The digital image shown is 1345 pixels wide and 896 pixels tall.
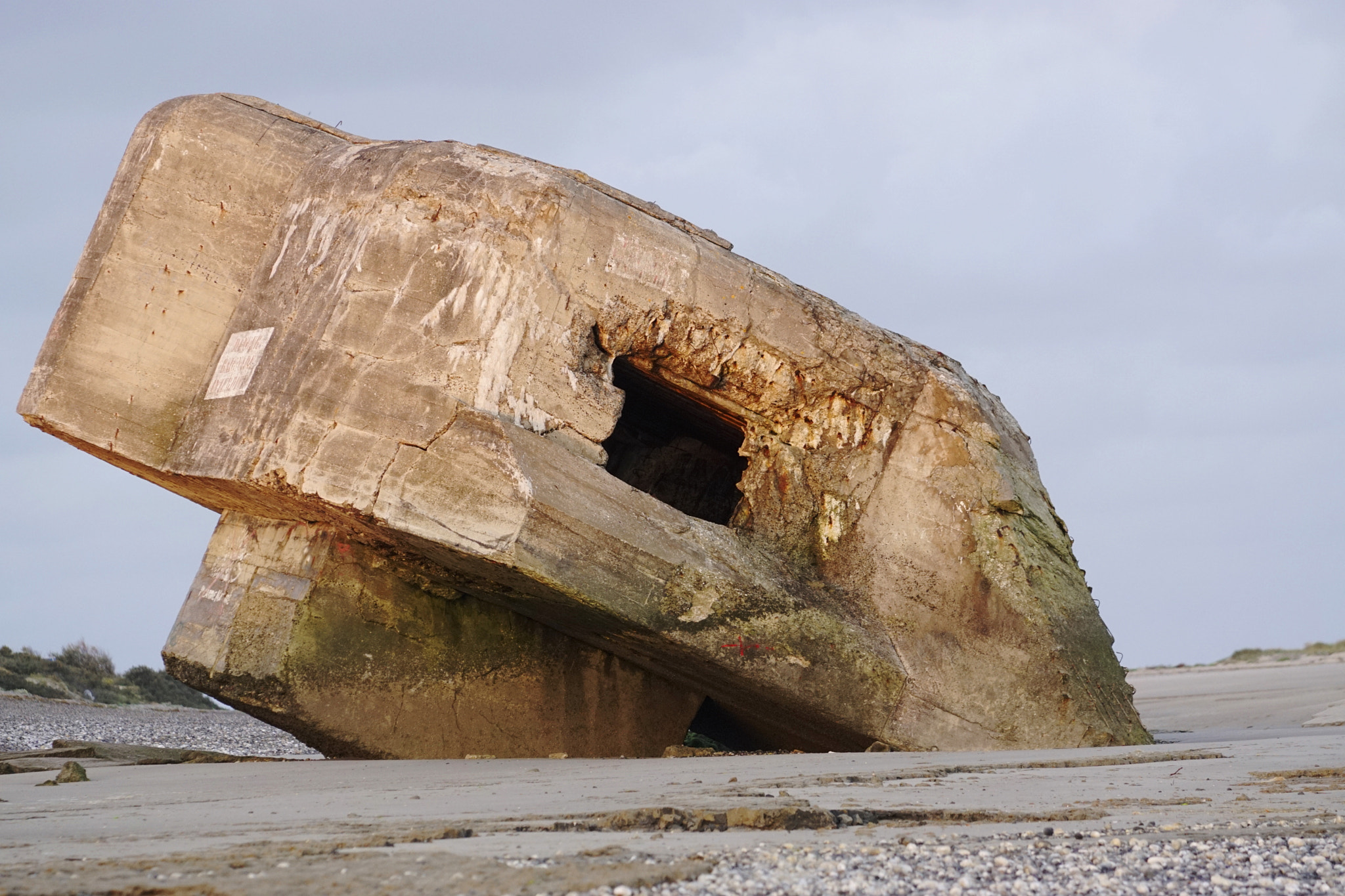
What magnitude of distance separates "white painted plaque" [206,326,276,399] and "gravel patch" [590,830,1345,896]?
3.73m

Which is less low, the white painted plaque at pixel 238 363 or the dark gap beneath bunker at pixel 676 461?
the dark gap beneath bunker at pixel 676 461

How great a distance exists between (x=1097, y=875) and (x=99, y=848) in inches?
86.1

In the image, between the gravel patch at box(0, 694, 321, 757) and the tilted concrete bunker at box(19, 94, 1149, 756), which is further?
the gravel patch at box(0, 694, 321, 757)

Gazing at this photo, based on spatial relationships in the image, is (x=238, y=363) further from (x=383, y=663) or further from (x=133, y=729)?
(x=133, y=729)

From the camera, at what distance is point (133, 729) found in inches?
398

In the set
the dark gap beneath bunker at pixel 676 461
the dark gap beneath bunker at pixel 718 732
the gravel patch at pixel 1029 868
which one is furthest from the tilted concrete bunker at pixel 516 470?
the gravel patch at pixel 1029 868

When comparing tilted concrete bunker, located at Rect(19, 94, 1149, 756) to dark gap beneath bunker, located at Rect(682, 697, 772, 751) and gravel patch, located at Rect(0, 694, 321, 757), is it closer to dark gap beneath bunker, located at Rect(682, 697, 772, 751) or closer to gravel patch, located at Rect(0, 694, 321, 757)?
dark gap beneath bunker, located at Rect(682, 697, 772, 751)

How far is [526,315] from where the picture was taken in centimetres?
536

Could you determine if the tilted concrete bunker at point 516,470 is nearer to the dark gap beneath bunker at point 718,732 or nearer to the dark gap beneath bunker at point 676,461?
the dark gap beneath bunker at point 718,732

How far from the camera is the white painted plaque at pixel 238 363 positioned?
5.39 metres

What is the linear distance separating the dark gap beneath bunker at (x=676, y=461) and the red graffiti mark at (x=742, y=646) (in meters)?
2.01

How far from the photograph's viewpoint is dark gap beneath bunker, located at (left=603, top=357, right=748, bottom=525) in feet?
24.5

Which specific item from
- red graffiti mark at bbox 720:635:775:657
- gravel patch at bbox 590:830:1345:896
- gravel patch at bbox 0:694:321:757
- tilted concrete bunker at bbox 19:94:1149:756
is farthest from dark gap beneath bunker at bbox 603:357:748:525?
gravel patch at bbox 590:830:1345:896

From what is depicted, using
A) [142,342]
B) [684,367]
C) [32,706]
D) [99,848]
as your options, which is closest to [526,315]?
[684,367]
